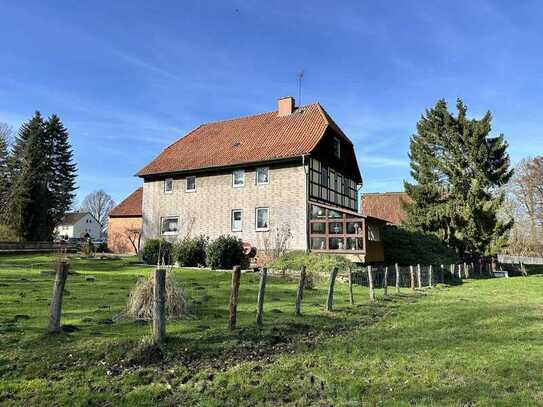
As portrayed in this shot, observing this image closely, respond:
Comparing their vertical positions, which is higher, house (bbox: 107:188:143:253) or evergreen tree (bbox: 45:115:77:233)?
evergreen tree (bbox: 45:115:77:233)

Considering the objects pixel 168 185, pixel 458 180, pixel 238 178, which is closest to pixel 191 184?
pixel 168 185

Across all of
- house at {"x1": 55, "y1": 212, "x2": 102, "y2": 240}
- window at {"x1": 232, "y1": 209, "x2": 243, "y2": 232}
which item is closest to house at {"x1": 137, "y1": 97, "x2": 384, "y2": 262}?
window at {"x1": 232, "y1": 209, "x2": 243, "y2": 232}

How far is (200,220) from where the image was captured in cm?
2847

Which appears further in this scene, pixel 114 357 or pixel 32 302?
pixel 32 302

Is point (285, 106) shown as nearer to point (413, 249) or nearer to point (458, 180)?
point (413, 249)

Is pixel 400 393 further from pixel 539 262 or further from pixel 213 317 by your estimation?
pixel 539 262

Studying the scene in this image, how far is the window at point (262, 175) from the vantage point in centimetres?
2627

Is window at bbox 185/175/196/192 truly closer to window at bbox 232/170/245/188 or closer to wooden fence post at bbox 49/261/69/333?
window at bbox 232/170/245/188

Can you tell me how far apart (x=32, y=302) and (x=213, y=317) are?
15.5 feet

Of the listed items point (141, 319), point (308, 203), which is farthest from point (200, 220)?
point (141, 319)

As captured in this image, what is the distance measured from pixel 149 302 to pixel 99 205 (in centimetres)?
9939

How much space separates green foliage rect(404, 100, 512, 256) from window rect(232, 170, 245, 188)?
46.1ft

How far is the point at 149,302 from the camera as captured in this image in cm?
917

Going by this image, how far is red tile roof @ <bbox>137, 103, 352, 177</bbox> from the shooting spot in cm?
2620
